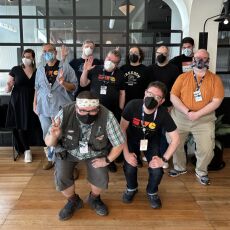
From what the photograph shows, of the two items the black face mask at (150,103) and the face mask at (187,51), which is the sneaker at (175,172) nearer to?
the black face mask at (150,103)

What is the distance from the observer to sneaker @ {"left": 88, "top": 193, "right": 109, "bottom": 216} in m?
2.33

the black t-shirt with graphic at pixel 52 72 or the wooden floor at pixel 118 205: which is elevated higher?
the black t-shirt with graphic at pixel 52 72

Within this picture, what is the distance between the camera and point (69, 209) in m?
2.30

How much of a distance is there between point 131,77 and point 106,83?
0.32m

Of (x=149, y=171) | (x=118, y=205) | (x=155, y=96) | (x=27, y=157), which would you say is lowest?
(x=118, y=205)

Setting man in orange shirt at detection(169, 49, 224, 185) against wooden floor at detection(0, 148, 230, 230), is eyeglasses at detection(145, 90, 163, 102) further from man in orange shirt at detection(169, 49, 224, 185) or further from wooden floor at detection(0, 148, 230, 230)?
wooden floor at detection(0, 148, 230, 230)

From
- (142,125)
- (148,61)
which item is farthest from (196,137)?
(148,61)

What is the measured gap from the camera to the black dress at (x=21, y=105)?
132 inches

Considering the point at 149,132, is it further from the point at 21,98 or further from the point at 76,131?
the point at 21,98

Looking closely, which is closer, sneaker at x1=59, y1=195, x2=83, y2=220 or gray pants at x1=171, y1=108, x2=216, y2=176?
sneaker at x1=59, y1=195, x2=83, y2=220

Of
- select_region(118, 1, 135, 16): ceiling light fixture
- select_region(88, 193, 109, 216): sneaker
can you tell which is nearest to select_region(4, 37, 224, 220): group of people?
select_region(88, 193, 109, 216): sneaker

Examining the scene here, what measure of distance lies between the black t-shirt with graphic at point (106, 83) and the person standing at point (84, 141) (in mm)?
798

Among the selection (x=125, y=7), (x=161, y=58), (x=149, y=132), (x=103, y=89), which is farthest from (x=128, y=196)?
(x=125, y=7)

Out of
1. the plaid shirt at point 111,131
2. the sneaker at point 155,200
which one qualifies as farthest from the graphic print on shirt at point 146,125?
the sneaker at point 155,200
